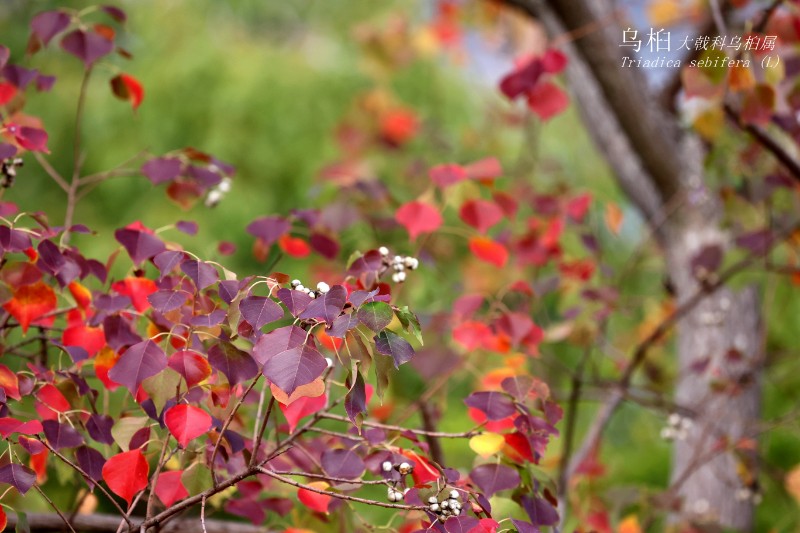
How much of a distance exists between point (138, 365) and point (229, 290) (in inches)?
4.5

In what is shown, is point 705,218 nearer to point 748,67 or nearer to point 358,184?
point 748,67

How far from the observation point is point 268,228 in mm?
1331

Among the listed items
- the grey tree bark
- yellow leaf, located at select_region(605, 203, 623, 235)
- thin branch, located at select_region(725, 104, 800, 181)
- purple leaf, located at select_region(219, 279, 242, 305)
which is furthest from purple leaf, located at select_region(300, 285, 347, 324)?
the grey tree bark

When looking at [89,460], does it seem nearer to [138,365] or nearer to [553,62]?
[138,365]

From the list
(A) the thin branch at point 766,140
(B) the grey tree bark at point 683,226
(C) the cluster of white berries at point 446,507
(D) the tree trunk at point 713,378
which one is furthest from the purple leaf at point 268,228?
(D) the tree trunk at point 713,378

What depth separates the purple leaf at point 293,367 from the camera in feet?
2.43

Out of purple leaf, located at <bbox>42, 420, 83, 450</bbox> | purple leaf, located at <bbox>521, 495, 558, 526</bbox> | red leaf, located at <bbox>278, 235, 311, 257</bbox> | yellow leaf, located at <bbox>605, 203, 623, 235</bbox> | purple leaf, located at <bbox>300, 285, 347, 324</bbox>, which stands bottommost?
purple leaf, located at <bbox>521, 495, 558, 526</bbox>

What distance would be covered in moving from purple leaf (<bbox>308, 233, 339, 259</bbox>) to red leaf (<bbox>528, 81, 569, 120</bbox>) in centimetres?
46

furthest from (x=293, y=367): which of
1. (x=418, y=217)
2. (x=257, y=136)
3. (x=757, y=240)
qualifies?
(x=257, y=136)

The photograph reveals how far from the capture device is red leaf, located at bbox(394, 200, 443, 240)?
135 cm

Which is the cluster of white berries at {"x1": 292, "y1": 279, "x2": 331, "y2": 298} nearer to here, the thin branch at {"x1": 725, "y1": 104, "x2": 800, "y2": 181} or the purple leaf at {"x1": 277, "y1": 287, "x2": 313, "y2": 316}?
the purple leaf at {"x1": 277, "y1": 287, "x2": 313, "y2": 316}

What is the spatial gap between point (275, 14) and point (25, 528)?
6240 mm

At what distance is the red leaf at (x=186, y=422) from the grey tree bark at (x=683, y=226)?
150 centimetres

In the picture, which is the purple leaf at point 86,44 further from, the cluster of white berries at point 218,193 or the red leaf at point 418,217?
the red leaf at point 418,217
